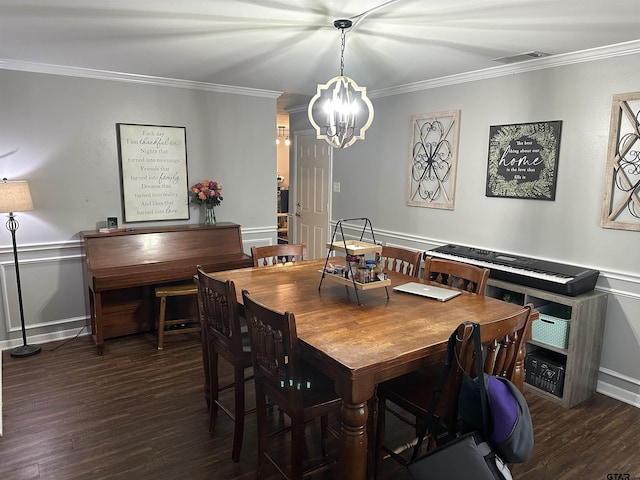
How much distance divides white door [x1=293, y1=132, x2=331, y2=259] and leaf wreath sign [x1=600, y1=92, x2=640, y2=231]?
3062 millimetres

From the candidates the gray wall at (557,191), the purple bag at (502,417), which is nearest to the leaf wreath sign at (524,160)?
the gray wall at (557,191)

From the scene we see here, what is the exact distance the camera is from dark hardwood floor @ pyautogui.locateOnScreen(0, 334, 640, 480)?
2.23m

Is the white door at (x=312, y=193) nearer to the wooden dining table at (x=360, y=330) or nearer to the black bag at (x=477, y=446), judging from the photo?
the wooden dining table at (x=360, y=330)

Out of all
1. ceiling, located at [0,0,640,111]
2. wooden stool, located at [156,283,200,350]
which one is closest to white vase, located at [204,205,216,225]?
wooden stool, located at [156,283,200,350]

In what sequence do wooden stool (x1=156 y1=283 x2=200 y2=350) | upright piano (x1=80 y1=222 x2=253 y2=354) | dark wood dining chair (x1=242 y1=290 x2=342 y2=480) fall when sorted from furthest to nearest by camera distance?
1. wooden stool (x1=156 y1=283 x2=200 y2=350)
2. upright piano (x1=80 y1=222 x2=253 y2=354)
3. dark wood dining chair (x1=242 y1=290 x2=342 y2=480)

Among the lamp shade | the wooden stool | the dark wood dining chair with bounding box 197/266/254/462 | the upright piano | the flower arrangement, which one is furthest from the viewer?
the flower arrangement

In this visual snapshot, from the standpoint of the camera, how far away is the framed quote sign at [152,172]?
3.98m

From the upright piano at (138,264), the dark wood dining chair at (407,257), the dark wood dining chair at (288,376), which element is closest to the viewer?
the dark wood dining chair at (288,376)

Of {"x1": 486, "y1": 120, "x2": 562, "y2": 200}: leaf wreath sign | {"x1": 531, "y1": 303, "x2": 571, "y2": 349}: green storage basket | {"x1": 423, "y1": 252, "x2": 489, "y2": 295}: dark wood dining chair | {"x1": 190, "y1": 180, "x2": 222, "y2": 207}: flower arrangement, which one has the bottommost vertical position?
{"x1": 531, "y1": 303, "x2": 571, "y2": 349}: green storage basket

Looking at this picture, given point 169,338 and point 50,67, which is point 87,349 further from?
point 50,67

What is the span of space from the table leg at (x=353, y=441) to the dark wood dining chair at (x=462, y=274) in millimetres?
1134

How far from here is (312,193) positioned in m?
5.80

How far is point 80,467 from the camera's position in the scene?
223 centimetres

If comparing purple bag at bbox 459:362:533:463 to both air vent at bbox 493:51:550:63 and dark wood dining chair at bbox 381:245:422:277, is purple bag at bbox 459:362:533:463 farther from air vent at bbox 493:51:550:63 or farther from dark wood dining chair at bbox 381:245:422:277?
air vent at bbox 493:51:550:63
